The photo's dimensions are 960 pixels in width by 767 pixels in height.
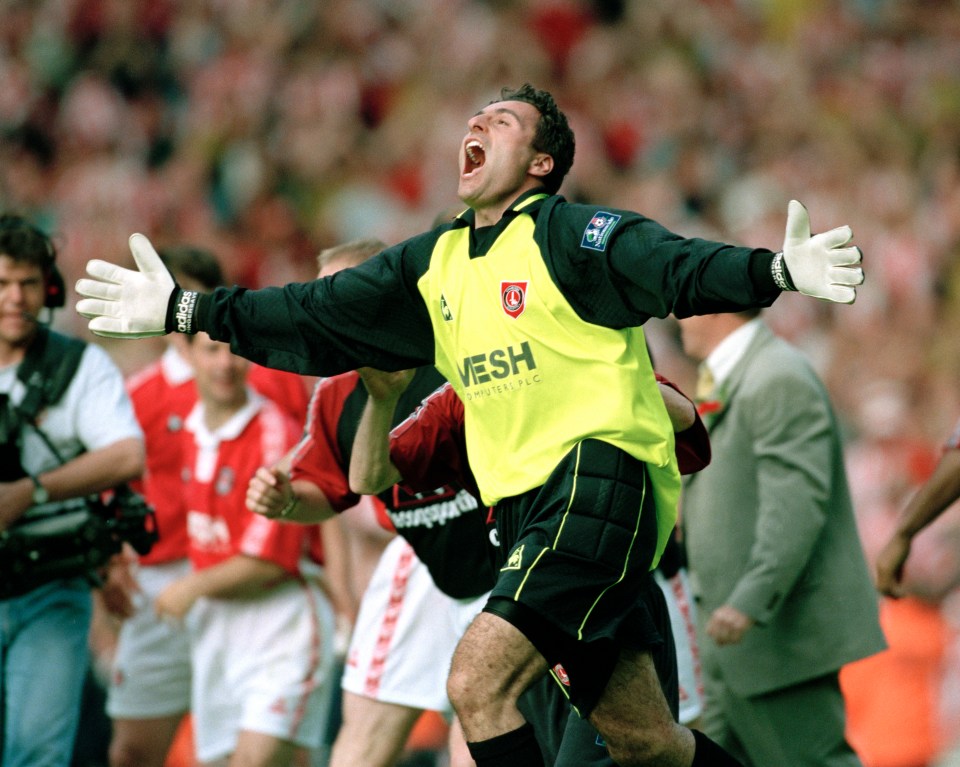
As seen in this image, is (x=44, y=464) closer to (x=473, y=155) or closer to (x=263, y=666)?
(x=263, y=666)

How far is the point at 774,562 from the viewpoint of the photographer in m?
5.58

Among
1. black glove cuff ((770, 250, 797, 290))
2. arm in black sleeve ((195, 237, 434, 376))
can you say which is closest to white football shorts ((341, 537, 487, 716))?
arm in black sleeve ((195, 237, 434, 376))

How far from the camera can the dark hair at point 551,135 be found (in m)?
4.41

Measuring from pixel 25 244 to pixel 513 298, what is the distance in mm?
2526

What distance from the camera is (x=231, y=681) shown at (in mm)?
6613

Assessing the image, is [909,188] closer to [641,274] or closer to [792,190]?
[792,190]

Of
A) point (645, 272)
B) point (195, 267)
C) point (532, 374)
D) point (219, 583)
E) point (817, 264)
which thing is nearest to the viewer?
point (817, 264)

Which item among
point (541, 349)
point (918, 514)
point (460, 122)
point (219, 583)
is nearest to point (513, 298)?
point (541, 349)

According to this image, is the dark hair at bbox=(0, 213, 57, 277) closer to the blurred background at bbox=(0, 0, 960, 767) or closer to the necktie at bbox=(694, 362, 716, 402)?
the necktie at bbox=(694, 362, 716, 402)

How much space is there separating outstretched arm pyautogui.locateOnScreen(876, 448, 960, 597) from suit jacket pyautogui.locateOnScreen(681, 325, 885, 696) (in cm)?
10

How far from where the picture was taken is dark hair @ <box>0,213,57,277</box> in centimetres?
585

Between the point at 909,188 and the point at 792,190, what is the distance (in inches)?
35.0

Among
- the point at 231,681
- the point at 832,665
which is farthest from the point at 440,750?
the point at 832,665

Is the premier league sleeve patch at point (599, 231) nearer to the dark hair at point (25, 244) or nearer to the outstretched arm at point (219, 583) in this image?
the dark hair at point (25, 244)
